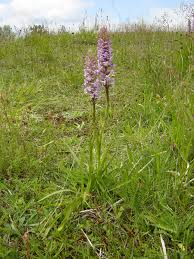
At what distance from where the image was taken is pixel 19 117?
3.20m

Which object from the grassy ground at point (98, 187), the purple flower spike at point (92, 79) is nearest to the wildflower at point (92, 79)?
the purple flower spike at point (92, 79)

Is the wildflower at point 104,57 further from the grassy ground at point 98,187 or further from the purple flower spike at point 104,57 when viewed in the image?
the grassy ground at point 98,187

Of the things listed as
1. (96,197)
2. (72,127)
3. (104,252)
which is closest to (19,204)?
(96,197)

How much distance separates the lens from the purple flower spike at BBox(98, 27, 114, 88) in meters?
1.93

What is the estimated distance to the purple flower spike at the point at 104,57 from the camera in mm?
1934

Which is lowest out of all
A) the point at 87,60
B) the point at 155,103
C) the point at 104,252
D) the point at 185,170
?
the point at 104,252

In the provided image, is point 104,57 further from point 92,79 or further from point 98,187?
point 98,187

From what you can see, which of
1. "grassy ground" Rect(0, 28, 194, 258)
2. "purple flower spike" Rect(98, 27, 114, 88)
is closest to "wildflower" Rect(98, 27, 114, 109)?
"purple flower spike" Rect(98, 27, 114, 88)

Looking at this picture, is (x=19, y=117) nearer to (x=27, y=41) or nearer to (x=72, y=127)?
(x=72, y=127)

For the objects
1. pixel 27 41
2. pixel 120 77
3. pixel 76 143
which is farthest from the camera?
pixel 27 41

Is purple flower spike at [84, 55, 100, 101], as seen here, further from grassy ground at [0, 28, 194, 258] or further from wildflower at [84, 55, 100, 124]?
grassy ground at [0, 28, 194, 258]

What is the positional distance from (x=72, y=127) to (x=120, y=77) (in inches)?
71.3

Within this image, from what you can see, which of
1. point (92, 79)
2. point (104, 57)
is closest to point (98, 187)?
point (92, 79)

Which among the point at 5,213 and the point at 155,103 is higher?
the point at 155,103
